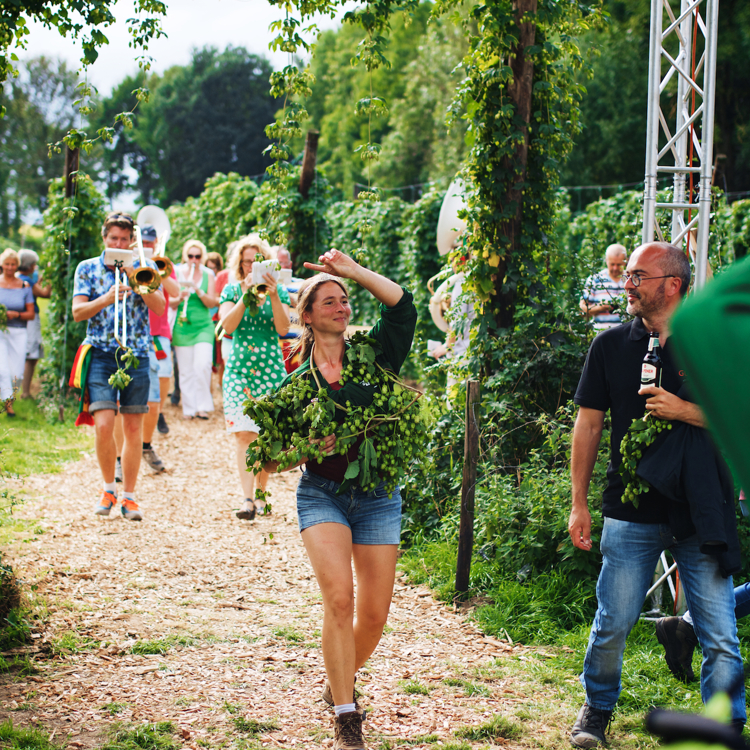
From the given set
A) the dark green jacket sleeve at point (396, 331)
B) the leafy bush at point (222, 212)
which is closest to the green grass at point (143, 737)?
the dark green jacket sleeve at point (396, 331)

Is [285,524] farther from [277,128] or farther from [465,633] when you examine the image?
[277,128]

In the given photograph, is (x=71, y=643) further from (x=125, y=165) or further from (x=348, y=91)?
(x=125, y=165)

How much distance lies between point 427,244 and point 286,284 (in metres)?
6.22

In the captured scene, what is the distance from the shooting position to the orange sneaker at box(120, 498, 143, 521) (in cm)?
626

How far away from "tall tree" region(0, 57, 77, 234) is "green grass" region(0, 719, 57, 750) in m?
50.6

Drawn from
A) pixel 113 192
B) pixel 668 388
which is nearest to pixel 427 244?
pixel 668 388

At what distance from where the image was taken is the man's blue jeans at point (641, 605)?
9.61 feet

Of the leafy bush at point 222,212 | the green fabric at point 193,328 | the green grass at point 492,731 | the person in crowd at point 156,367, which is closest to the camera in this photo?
the green grass at point 492,731

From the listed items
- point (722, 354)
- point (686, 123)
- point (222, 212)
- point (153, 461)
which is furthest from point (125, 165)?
point (722, 354)

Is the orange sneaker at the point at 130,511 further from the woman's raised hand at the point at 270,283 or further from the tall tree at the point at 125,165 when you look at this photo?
the tall tree at the point at 125,165

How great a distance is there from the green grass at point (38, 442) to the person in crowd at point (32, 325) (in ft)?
1.43

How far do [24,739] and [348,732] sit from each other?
4.29 feet

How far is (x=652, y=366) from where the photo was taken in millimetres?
3033

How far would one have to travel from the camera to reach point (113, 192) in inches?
2013
